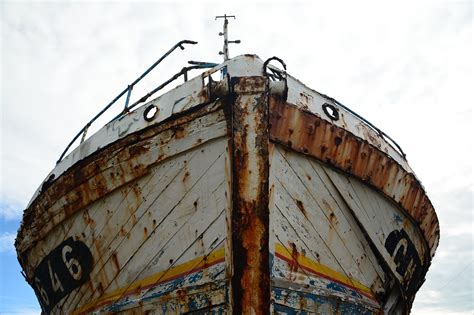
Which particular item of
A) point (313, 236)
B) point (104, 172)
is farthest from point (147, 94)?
point (313, 236)

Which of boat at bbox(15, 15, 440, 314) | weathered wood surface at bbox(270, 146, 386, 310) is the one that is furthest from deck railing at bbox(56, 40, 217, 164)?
weathered wood surface at bbox(270, 146, 386, 310)

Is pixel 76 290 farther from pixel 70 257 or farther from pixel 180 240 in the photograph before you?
pixel 180 240

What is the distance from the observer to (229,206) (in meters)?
2.98

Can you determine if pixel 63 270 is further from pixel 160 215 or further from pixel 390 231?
pixel 390 231

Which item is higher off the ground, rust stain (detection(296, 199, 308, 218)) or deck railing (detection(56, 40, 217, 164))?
deck railing (detection(56, 40, 217, 164))

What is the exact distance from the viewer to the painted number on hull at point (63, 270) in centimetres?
367

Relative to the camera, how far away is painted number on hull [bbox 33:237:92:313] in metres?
3.67

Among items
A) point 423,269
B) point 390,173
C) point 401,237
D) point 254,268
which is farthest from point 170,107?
point 423,269

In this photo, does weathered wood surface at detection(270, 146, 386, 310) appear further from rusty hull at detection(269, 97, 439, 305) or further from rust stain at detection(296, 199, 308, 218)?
rusty hull at detection(269, 97, 439, 305)

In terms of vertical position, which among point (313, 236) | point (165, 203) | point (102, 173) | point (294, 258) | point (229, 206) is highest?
point (102, 173)

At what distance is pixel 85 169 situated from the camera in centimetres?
357

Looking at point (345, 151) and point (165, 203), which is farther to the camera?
point (345, 151)

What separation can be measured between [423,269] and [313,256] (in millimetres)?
2429

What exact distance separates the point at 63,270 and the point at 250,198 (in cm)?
202
